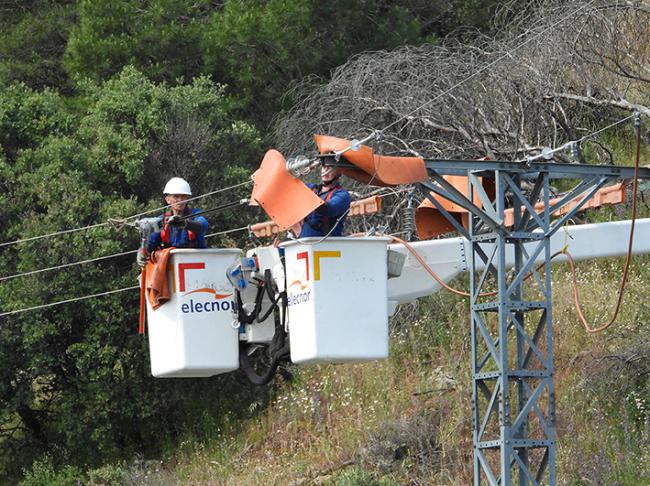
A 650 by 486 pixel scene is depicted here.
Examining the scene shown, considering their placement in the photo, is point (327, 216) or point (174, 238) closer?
point (327, 216)

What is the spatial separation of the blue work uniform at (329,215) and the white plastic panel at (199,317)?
2.77ft

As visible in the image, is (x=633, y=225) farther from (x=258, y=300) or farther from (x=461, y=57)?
(x=461, y=57)

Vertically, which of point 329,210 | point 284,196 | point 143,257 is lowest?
point 143,257

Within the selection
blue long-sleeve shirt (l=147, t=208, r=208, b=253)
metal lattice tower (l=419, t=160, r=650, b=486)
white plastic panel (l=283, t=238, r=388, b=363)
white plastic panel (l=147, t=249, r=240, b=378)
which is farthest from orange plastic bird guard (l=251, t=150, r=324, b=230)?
metal lattice tower (l=419, t=160, r=650, b=486)

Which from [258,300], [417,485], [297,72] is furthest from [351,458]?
[297,72]

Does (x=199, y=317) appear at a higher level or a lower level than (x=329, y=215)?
lower

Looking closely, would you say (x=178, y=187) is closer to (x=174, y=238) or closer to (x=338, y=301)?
(x=174, y=238)

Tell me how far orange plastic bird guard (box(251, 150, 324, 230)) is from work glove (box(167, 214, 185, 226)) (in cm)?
102

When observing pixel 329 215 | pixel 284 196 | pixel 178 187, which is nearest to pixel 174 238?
pixel 178 187

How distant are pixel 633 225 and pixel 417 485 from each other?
5.46m

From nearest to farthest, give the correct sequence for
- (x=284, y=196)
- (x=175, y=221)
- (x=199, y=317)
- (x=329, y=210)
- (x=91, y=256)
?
(x=284, y=196)
(x=329, y=210)
(x=199, y=317)
(x=175, y=221)
(x=91, y=256)

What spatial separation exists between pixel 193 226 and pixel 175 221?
18cm

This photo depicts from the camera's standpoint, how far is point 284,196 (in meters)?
13.0

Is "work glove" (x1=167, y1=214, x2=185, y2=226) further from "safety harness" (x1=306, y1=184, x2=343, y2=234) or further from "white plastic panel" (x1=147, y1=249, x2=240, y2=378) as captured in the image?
"safety harness" (x1=306, y1=184, x2=343, y2=234)
